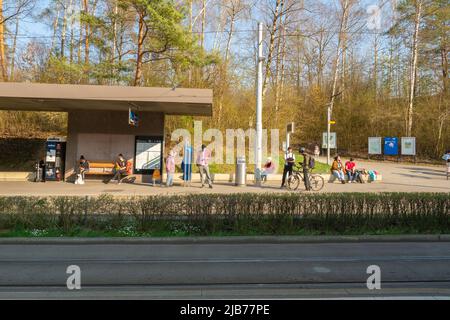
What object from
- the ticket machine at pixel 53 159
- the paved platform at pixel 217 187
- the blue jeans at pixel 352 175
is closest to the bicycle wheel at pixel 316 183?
the paved platform at pixel 217 187

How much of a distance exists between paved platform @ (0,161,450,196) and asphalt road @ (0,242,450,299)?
6494 mm

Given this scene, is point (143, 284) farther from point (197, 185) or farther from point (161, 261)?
point (197, 185)

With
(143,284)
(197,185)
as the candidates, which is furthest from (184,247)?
(197,185)

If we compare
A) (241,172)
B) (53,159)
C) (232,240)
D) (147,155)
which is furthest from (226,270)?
(53,159)

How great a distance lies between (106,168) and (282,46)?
19850 mm

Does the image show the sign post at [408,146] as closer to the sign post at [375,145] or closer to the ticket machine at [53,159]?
the sign post at [375,145]

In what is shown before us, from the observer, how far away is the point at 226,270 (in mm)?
6047

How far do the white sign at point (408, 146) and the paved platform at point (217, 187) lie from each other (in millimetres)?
7412

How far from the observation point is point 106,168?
20.4 metres

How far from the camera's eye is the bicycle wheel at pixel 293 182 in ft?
59.1

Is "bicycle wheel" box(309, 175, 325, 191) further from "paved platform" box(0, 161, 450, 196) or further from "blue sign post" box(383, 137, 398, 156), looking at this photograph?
"blue sign post" box(383, 137, 398, 156)

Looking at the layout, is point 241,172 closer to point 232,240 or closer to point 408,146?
point 232,240
